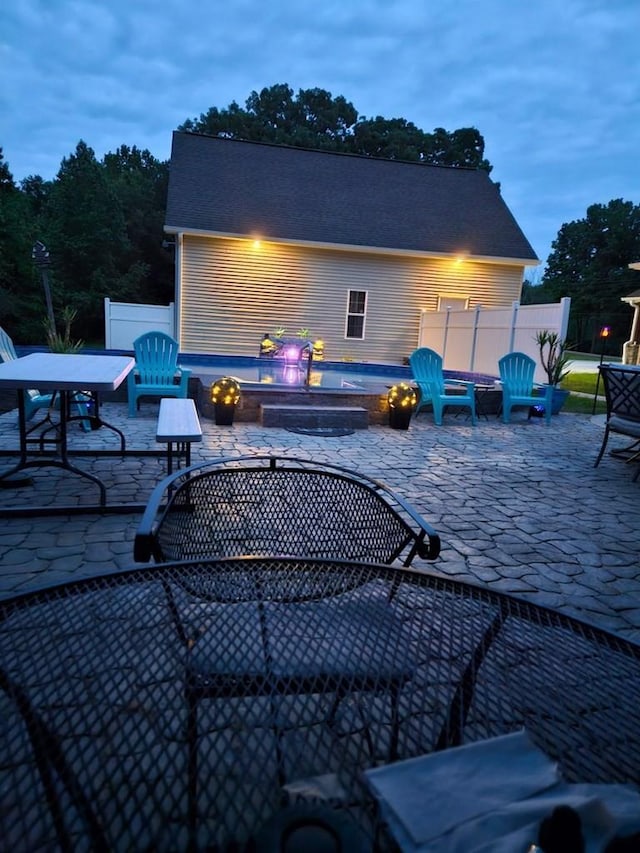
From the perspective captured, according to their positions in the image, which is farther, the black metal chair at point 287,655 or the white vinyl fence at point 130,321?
the white vinyl fence at point 130,321

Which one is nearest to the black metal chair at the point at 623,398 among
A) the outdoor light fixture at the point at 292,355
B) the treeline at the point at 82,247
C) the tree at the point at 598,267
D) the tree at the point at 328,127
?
the outdoor light fixture at the point at 292,355

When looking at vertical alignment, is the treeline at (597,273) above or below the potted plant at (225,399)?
above

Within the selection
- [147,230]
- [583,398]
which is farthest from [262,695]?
[147,230]

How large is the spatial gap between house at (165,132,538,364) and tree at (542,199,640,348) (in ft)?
98.6

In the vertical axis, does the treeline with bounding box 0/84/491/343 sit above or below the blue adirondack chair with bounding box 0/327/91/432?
above

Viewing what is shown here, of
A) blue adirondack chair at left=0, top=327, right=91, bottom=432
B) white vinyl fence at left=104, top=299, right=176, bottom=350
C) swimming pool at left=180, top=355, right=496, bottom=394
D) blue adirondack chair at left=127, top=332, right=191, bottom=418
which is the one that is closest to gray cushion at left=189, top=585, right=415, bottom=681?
blue adirondack chair at left=0, top=327, right=91, bottom=432

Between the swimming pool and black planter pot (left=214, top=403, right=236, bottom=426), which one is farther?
the swimming pool

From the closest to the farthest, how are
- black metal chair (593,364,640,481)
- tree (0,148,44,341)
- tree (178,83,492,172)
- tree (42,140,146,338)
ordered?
1. black metal chair (593,364,640,481)
2. tree (0,148,44,341)
3. tree (42,140,146,338)
4. tree (178,83,492,172)

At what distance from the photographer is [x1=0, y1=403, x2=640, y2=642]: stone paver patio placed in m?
2.75

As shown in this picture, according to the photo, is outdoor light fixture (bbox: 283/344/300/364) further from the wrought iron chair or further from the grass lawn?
the wrought iron chair

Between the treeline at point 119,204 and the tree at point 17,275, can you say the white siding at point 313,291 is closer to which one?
the treeline at point 119,204

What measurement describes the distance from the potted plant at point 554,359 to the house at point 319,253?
5.88 metres

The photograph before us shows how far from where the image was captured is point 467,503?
4160 millimetres

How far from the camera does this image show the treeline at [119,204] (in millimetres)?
21609
